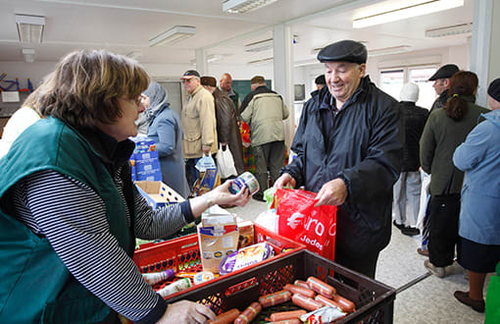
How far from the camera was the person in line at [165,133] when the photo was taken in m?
3.19

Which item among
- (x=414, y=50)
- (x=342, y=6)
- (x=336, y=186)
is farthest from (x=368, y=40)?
(x=336, y=186)

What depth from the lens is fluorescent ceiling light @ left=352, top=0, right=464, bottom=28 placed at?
4.22 metres

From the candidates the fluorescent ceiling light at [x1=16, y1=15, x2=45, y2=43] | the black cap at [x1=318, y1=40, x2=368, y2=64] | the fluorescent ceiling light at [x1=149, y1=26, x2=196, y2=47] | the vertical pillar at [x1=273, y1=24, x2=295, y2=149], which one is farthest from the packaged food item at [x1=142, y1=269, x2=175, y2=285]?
the fluorescent ceiling light at [x1=149, y1=26, x2=196, y2=47]

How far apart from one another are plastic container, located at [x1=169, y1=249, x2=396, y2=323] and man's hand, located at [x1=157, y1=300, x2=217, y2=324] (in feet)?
0.24

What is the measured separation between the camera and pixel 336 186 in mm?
1296

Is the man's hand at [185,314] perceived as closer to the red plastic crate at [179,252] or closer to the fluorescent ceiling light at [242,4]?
the red plastic crate at [179,252]

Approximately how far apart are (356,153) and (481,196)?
1195 millimetres

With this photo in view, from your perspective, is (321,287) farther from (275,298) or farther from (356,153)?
(356,153)

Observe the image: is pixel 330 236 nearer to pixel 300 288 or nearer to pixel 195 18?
pixel 300 288

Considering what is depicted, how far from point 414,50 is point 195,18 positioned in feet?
23.5

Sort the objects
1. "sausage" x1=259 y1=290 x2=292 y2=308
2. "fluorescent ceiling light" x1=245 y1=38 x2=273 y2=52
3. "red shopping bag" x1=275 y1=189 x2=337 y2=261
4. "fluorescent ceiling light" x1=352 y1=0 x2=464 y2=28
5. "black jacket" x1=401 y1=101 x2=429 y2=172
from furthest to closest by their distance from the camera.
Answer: "fluorescent ceiling light" x1=245 y1=38 x2=273 y2=52
"fluorescent ceiling light" x1=352 y1=0 x2=464 y2=28
"black jacket" x1=401 y1=101 x2=429 y2=172
"red shopping bag" x1=275 y1=189 x2=337 y2=261
"sausage" x1=259 y1=290 x2=292 y2=308

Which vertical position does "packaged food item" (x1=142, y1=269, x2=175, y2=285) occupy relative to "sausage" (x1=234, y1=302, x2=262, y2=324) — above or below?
above

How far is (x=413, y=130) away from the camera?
350 cm

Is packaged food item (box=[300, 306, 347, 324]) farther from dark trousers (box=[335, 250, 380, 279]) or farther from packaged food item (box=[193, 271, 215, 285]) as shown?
dark trousers (box=[335, 250, 380, 279])
